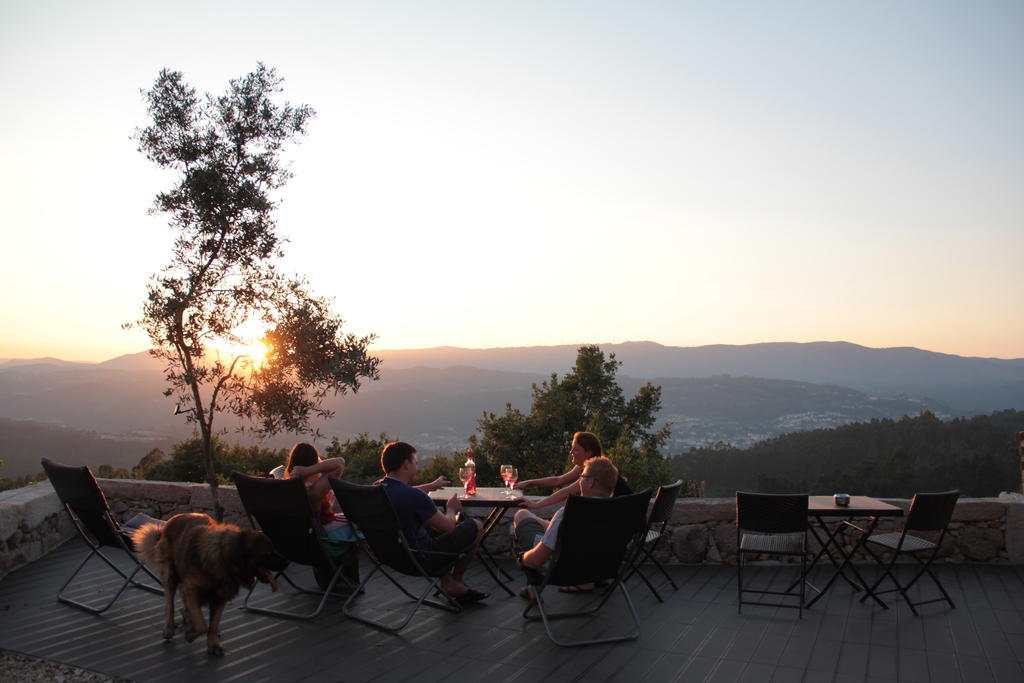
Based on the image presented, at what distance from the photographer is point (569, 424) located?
59.0ft

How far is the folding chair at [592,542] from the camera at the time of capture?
11.8 feet

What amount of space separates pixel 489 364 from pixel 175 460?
256 ft

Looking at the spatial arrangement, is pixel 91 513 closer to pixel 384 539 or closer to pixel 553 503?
pixel 384 539

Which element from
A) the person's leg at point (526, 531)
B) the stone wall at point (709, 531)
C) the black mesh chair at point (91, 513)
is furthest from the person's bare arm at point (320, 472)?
the stone wall at point (709, 531)

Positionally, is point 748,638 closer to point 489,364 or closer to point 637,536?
point 637,536

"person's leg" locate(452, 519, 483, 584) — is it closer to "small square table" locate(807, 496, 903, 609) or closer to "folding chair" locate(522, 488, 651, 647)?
"folding chair" locate(522, 488, 651, 647)

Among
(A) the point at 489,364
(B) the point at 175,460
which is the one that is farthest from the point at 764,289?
(A) the point at 489,364

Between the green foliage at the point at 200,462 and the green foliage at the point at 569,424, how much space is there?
12.6ft

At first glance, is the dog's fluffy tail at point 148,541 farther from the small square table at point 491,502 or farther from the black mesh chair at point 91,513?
the small square table at point 491,502

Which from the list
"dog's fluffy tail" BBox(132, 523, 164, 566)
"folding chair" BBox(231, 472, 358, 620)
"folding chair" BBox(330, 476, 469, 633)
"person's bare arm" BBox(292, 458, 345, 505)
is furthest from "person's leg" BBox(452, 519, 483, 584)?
"dog's fluffy tail" BBox(132, 523, 164, 566)

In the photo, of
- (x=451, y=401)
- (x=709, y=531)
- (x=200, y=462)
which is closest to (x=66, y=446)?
(x=200, y=462)

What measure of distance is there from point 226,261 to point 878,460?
24.1 meters

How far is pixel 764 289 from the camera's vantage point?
1168 inches

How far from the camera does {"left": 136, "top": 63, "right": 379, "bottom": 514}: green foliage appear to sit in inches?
284
